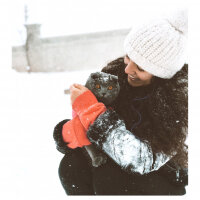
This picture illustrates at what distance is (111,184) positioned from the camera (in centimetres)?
88

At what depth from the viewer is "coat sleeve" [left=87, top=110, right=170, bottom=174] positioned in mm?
766

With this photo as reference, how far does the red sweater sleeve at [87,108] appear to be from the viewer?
80 cm

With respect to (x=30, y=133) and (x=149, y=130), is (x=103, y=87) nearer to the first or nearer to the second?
(x=149, y=130)

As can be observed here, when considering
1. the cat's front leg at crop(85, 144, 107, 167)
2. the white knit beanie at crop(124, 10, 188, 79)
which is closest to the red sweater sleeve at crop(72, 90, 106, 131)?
the cat's front leg at crop(85, 144, 107, 167)

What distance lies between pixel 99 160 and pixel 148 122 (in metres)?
0.26

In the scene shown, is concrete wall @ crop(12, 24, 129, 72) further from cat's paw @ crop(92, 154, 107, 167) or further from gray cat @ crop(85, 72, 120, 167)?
cat's paw @ crop(92, 154, 107, 167)

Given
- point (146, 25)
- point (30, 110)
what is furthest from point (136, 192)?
point (30, 110)

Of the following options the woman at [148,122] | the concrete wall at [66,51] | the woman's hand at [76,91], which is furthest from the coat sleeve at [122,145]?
the concrete wall at [66,51]

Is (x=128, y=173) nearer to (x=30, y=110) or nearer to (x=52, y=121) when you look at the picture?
(x=52, y=121)

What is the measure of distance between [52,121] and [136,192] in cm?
189

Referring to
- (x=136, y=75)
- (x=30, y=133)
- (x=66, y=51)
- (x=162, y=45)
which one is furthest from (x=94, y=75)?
(x=66, y=51)

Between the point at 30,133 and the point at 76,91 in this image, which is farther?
the point at 30,133

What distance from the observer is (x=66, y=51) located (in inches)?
265

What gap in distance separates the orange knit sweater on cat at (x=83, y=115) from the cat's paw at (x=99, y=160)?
0.25 feet
